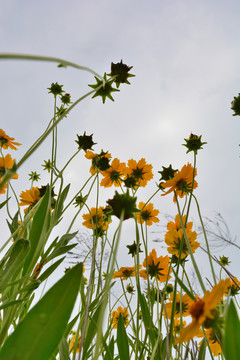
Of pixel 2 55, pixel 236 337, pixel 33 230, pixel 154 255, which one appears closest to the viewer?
pixel 2 55

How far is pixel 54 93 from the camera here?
111 cm

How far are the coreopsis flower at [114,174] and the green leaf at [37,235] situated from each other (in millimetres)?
466

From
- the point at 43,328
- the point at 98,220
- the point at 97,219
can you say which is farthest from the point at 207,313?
the point at 98,220

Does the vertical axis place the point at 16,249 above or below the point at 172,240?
below

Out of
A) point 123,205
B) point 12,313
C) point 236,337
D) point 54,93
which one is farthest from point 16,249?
point 54,93

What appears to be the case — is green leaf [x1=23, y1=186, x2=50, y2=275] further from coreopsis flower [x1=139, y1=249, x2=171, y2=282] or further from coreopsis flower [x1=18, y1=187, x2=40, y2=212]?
coreopsis flower [x1=139, y1=249, x2=171, y2=282]

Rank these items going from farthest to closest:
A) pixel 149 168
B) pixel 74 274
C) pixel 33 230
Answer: pixel 149 168
pixel 33 230
pixel 74 274

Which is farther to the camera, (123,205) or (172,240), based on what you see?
(172,240)

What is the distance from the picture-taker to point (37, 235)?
23.7 inches

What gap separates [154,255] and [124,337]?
29 centimetres

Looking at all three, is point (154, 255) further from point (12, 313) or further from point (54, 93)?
point (54, 93)

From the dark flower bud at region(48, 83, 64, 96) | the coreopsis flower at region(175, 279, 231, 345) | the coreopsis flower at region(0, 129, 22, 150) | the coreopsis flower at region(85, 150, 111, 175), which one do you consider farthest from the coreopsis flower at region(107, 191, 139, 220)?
the dark flower bud at region(48, 83, 64, 96)

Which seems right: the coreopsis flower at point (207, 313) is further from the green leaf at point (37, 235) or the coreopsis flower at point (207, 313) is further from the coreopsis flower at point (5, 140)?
the coreopsis flower at point (5, 140)

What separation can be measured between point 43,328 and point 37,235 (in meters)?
0.29
